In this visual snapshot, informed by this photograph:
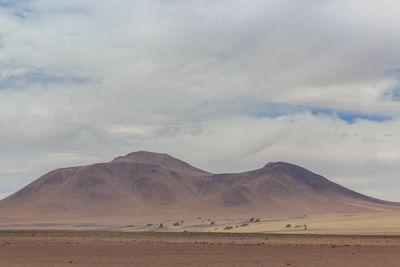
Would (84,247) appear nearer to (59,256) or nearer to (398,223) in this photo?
(59,256)

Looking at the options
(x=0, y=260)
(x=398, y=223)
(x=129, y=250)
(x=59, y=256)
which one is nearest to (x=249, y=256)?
(x=129, y=250)

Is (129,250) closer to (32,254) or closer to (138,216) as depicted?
(32,254)

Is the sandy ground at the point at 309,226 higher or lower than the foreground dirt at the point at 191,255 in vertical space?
higher

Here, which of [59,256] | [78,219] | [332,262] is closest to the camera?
[332,262]

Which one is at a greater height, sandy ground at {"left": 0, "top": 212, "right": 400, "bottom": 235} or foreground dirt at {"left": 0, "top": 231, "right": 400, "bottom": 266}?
sandy ground at {"left": 0, "top": 212, "right": 400, "bottom": 235}

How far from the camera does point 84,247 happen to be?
51.7 metres

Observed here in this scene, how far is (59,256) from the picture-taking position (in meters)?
43.3

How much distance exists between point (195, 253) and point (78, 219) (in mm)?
144643

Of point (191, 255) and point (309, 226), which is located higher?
point (309, 226)

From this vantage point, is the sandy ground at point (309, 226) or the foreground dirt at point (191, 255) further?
the sandy ground at point (309, 226)

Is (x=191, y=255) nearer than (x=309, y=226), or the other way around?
(x=191, y=255)

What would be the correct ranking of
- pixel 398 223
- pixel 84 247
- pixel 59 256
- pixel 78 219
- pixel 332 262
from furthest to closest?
pixel 78 219 → pixel 398 223 → pixel 84 247 → pixel 59 256 → pixel 332 262

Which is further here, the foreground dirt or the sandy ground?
the sandy ground

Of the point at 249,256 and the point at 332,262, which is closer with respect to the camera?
the point at 332,262
